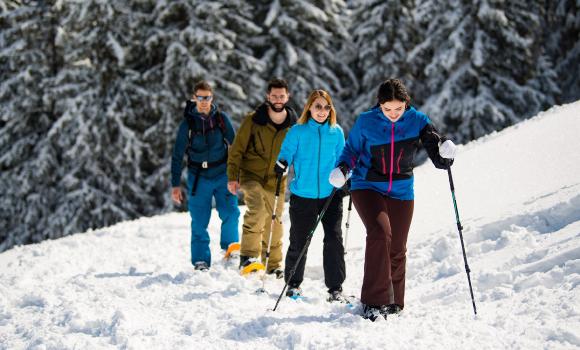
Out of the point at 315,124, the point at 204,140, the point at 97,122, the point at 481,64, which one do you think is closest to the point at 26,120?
the point at 97,122

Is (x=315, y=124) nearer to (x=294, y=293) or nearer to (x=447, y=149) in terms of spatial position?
(x=447, y=149)

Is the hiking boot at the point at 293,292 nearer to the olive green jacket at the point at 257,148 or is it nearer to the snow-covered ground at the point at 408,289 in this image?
the snow-covered ground at the point at 408,289

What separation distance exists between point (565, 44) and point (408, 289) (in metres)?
21.8

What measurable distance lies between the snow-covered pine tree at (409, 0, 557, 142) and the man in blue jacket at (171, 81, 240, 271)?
1358 centimetres

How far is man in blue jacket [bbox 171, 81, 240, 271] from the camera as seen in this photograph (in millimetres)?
6312

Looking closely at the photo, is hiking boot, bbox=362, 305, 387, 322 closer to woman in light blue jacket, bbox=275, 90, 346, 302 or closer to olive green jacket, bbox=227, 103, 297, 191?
woman in light blue jacket, bbox=275, 90, 346, 302

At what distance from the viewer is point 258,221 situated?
5.97 metres

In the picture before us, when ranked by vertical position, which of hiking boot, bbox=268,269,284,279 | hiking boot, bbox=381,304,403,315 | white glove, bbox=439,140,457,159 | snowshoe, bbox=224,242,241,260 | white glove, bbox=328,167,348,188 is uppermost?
white glove, bbox=439,140,457,159

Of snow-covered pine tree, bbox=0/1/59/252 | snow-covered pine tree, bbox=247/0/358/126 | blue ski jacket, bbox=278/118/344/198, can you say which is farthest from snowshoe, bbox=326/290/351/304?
snow-covered pine tree, bbox=0/1/59/252

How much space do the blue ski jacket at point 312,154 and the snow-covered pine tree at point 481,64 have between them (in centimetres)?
1445

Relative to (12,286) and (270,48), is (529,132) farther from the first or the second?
(270,48)

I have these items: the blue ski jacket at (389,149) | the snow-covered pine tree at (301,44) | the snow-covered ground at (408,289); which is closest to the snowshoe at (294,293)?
A: the snow-covered ground at (408,289)

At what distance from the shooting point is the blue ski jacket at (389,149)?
427 centimetres

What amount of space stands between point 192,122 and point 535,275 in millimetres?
3974
